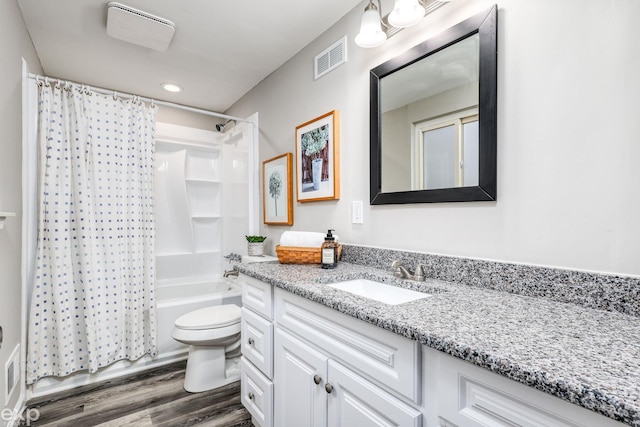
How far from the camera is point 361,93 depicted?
5.72 ft

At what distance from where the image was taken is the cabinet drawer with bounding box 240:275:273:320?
1.45 meters

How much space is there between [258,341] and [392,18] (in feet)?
5.21

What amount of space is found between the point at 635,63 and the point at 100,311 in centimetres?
290

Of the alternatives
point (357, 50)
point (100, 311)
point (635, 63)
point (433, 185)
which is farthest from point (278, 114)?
point (635, 63)

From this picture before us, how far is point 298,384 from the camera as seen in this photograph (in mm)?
1240

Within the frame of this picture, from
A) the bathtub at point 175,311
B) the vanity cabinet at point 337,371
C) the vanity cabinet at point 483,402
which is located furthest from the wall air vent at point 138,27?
the vanity cabinet at point 483,402

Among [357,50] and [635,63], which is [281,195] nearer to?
[357,50]

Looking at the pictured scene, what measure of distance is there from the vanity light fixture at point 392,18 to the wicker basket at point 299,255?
41.9 inches

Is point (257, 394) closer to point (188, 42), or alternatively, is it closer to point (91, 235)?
point (91, 235)

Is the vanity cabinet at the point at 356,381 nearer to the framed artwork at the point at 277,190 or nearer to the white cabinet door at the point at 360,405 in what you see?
the white cabinet door at the point at 360,405

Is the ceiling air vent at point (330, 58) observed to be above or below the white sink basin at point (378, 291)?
above

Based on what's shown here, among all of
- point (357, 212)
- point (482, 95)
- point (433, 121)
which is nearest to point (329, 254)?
point (357, 212)

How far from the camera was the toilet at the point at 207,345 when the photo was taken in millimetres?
1997

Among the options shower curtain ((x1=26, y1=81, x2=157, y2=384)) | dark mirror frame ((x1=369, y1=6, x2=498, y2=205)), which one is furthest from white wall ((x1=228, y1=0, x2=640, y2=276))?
shower curtain ((x1=26, y1=81, x2=157, y2=384))
